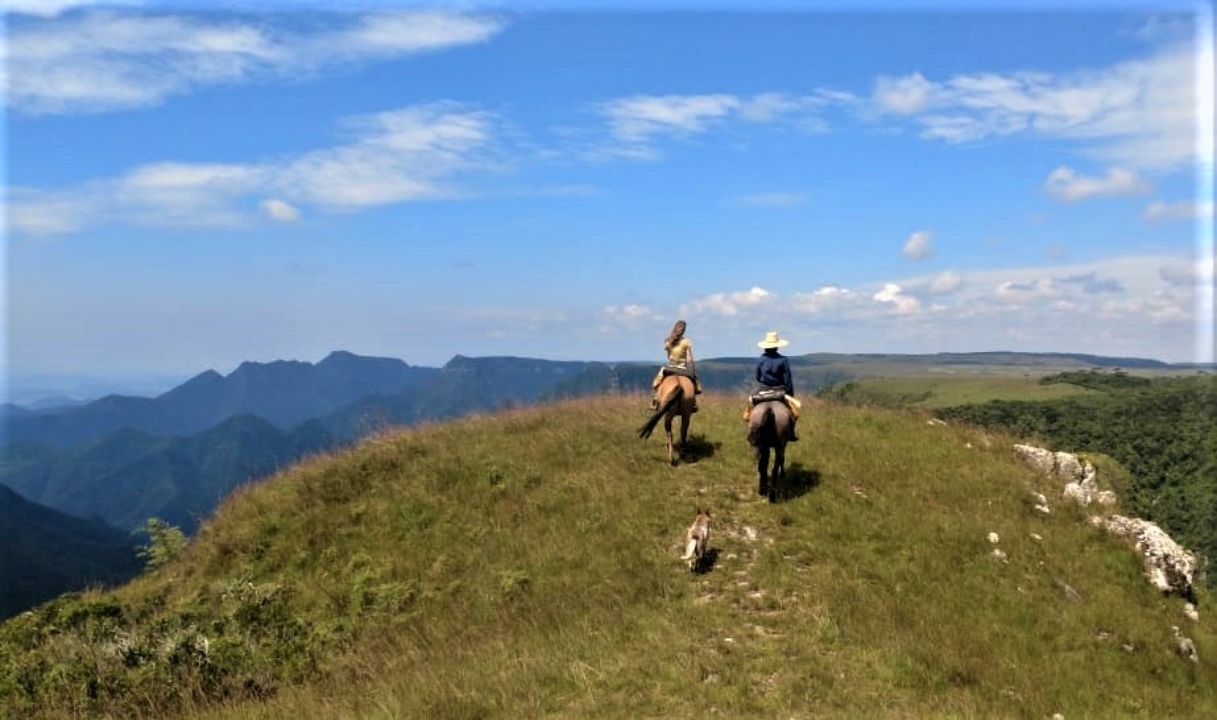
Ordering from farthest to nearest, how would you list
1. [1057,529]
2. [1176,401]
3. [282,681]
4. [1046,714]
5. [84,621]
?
[1176,401], [1057,529], [84,621], [282,681], [1046,714]

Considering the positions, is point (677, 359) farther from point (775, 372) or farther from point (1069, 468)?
point (1069, 468)

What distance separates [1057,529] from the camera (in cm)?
1479

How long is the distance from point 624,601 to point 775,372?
20.0 feet

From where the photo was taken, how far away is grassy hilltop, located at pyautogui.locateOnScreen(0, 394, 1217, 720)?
29.7 feet

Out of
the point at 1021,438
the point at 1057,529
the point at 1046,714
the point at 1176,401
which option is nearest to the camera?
the point at 1046,714

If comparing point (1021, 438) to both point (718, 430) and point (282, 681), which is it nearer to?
point (718, 430)

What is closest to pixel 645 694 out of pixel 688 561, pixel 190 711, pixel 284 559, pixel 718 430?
pixel 688 561

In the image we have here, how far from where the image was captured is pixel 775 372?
588 inches

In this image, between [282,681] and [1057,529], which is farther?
[1057,529]

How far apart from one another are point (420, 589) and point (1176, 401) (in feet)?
478

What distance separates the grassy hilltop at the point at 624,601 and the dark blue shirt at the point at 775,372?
2374 mm

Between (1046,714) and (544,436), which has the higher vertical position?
(544,436)

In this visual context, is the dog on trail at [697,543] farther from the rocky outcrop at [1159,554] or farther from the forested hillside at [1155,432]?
A: the forested hillside at [1155,432]

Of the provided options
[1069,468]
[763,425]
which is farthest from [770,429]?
[1069,468]
